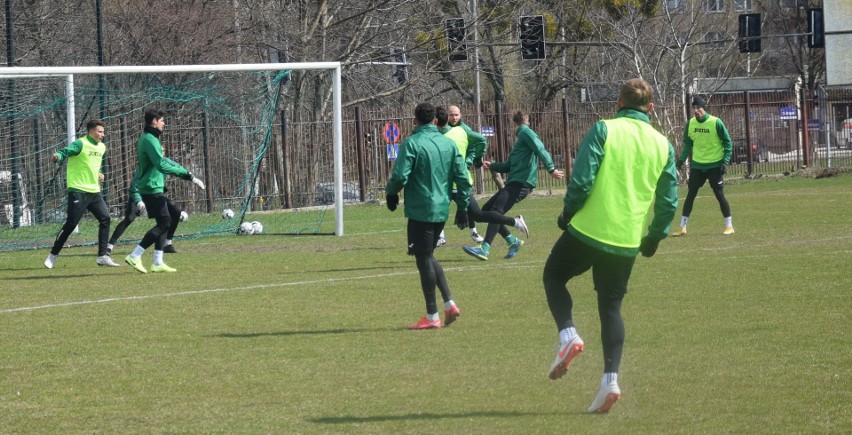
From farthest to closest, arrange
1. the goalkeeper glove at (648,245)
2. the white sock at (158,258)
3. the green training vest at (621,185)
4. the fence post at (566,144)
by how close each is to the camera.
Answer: the fence post at (566,144) → the white sock at (158,258) → the goalkeeper glove at (648,245) → the green training vest at (621,185)

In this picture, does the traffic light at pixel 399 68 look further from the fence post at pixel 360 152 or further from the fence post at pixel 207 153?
the fence post at pixel 207 153

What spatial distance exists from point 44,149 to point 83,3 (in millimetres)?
11973

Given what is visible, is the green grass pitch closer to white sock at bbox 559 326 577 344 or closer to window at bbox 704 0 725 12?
white sock at bbox 559 326 577 344

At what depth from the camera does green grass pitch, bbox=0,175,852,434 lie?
7051 millimetres

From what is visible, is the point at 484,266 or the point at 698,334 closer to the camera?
the point at 698,334

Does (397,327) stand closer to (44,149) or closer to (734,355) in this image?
(734,355)

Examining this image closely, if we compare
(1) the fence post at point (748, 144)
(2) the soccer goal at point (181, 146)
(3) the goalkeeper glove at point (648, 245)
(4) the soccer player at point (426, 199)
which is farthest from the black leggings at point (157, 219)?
(1) the fence post at point (748, 144)

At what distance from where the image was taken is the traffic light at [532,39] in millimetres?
33406

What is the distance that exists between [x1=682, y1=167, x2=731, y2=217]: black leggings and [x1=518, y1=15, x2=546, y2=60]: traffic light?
15188 millimetres

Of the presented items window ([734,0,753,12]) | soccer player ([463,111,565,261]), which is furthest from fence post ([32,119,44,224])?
window ([734,0,753,12])

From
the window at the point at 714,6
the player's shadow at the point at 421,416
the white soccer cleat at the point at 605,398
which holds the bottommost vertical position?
the player's shadow at the point at 421,416

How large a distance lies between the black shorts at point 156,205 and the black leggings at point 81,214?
4.32 feet

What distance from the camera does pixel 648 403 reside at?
7238 millimetres

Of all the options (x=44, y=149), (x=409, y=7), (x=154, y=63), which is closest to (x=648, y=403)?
(x=44, y=149)
